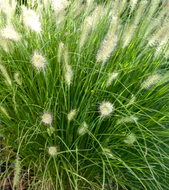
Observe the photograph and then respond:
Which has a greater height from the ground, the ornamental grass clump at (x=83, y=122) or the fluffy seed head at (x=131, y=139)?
the ornamental grass clump at (x=83, y=122)

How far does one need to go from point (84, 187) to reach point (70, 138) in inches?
11.3

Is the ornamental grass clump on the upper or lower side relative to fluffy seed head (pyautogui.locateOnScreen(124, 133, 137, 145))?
upper

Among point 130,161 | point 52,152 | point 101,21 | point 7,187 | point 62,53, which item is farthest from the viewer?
point 101,21

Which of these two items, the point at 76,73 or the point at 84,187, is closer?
the point at 84,187

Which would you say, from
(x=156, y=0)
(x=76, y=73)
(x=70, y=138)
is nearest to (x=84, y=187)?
(x=70, y=138)

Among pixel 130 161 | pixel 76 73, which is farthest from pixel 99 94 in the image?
pixel 130 161

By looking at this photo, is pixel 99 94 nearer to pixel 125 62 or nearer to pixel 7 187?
pixel 125 62

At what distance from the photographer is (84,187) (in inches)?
56.6

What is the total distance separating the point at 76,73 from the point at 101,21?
74 cm

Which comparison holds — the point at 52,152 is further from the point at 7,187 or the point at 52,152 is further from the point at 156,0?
the point at 156,0

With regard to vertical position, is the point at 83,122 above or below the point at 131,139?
above

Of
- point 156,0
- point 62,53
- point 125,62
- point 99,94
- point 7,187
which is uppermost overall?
point 156,0

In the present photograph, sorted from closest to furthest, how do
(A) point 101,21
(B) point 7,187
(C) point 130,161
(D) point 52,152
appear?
1. (D) point 52,152
2. (C) point 130,161
3. (B) point 7,187
4. (A) point 101,21

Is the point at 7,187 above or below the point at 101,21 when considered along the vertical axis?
below
